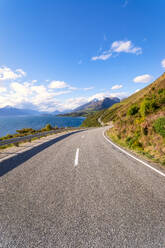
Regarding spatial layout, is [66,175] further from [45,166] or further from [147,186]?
[147,186]

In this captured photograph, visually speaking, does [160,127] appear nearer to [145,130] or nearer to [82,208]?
[145,130]

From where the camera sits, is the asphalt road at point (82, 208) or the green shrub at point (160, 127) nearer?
the asphalt road at point (82, 208)

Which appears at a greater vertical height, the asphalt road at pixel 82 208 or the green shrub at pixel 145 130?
the green shrub at pixel 145 130

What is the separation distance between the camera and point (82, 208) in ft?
7.94

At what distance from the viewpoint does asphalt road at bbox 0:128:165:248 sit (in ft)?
5.77

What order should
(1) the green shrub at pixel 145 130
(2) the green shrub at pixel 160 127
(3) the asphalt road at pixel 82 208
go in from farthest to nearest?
1. (1) the green shrub at pixel 145 130
2. (2) the green shrub at pixel 160 127
3. (3) the asphalt road at pixel 82 208

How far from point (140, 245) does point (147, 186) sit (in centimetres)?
189

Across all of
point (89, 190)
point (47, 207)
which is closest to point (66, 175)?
point (89, 190)

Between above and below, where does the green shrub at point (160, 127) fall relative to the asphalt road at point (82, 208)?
above

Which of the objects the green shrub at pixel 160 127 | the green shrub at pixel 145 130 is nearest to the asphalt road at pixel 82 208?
the green shrub at pixel 160 127

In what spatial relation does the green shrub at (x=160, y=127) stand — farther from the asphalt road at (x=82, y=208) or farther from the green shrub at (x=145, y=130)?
the asphalt road at (x=82, y=208)

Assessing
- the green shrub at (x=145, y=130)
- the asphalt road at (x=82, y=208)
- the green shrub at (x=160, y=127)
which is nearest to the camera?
the asphalt road at (x=82, y=208)

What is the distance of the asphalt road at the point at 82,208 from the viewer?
1.76 metres

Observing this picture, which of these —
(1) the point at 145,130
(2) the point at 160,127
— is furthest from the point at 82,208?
(1) the point at 145,130
